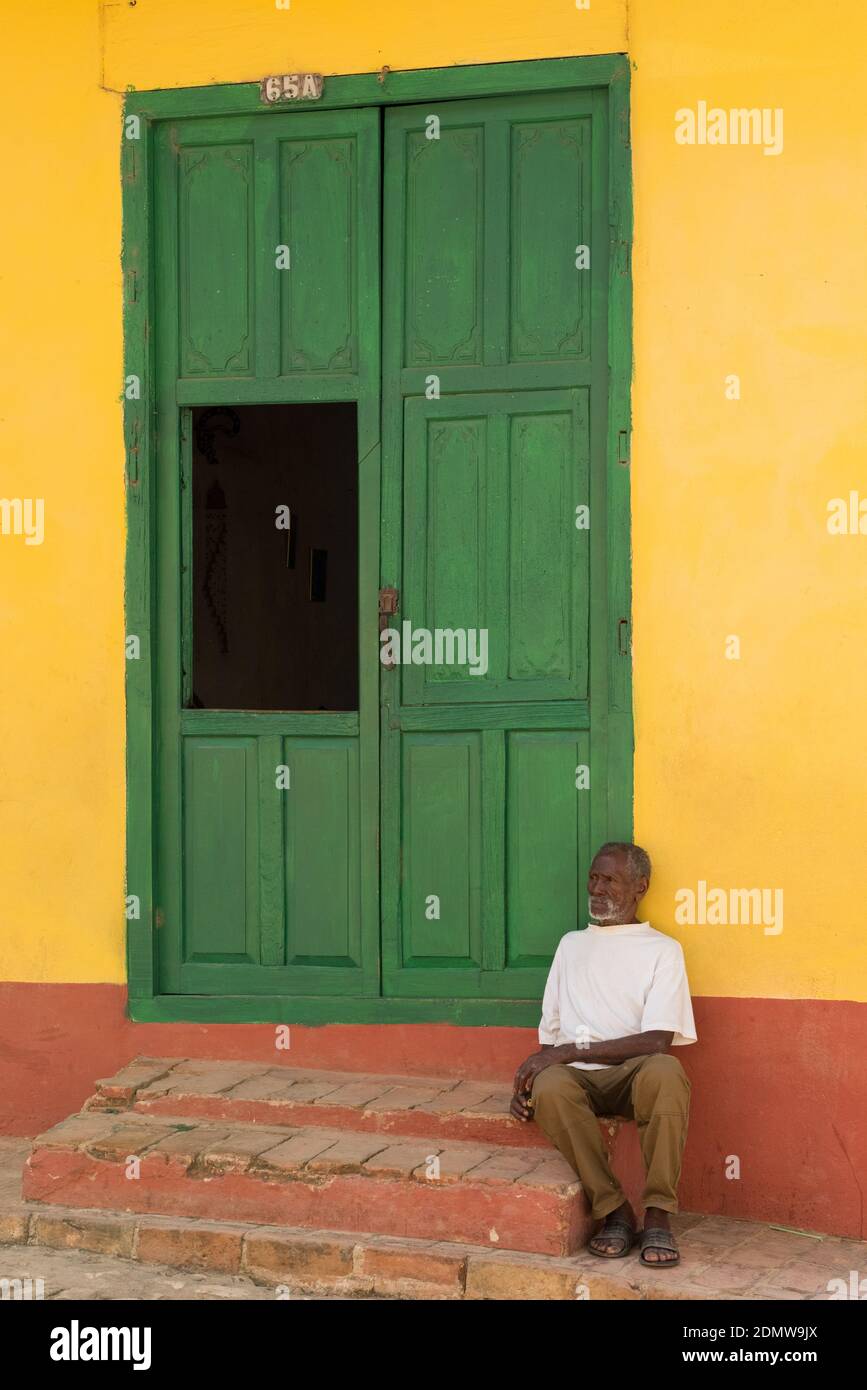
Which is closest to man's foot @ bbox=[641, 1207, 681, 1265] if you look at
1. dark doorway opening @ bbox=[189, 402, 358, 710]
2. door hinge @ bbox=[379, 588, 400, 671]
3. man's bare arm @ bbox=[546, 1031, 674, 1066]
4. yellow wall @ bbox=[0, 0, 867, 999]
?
man's bare arm @ bbox=[546, 1031, 674, 1066]

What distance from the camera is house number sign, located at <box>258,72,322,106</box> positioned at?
5.64m

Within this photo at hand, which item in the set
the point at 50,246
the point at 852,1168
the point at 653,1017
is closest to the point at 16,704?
the point at 50,246

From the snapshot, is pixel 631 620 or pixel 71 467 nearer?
pixel 631 620

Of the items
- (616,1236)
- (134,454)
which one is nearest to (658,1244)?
(616,1236)

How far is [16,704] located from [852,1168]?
3.20 meters

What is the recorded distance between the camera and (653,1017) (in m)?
5.01

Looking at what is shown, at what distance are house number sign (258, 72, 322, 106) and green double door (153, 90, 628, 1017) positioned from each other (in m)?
0.10

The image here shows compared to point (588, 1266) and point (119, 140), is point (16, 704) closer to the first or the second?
point (119, 140)

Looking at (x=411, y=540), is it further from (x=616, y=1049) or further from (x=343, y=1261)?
(x=343, y=1261)

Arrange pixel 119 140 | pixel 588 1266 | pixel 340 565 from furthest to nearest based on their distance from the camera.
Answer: pixel 340 565, pixel 119 140, pixel 588 1266

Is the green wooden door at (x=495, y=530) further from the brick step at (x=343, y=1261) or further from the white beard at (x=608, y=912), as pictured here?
the brick step at (x=343, y=1261)

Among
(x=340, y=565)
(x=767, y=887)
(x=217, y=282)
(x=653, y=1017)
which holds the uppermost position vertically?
(x=217, y=282)

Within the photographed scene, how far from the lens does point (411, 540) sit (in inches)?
222

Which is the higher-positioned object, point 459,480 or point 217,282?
point 217,282
